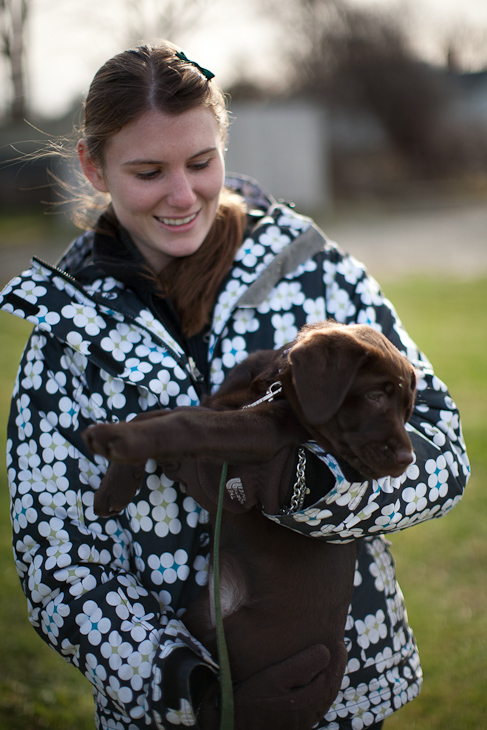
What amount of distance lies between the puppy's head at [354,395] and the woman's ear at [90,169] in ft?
3.37

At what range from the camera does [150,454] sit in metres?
1.60

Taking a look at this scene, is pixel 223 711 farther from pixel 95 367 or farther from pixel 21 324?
pixel 21 324

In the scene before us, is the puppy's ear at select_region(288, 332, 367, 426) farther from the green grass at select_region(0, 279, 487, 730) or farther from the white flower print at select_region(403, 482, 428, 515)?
the green grass at select_region(0, 279, 487, 730)

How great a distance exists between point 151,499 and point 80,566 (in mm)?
283

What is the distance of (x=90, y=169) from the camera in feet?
7.79

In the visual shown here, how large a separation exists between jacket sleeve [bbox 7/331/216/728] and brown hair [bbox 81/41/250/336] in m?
0.46

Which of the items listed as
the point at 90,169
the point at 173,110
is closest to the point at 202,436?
the point at 173,110

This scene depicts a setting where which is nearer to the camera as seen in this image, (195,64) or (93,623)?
(93,623)

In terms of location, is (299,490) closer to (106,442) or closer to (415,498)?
(415,498)

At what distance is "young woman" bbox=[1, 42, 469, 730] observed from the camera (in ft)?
5.99

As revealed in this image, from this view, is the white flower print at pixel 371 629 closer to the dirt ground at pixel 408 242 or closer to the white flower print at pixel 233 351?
the white flower print at pixel 233 351

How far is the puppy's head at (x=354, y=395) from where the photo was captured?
1.76 m

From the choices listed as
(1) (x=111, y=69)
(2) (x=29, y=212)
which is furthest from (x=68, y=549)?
(2) (x=29, y=212)

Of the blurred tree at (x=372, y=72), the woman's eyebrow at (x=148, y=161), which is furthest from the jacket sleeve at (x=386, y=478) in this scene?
the blurred tree at (x=372, y=72)
